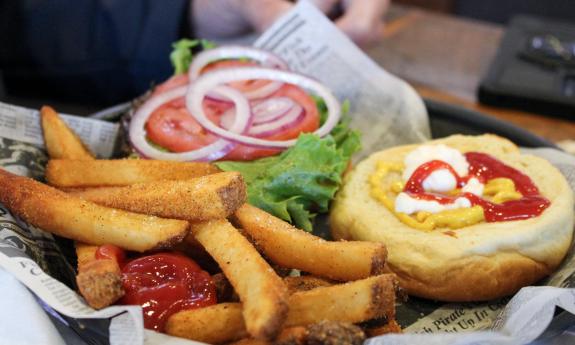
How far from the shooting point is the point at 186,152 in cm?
208

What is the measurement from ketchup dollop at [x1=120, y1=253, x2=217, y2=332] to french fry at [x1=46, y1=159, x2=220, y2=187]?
0.27 m

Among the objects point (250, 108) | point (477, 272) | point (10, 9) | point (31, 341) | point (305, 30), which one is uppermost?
point (10, 9)

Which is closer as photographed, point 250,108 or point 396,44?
point 250,108

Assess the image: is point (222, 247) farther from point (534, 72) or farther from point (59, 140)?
point (534, 72)

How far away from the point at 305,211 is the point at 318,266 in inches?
19.0

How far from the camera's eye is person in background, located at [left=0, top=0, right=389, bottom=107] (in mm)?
3045

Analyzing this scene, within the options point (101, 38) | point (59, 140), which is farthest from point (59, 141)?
point (101, 38)

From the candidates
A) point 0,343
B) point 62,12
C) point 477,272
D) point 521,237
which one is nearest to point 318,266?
point 477,272

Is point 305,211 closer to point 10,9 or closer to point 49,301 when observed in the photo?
point 49,301

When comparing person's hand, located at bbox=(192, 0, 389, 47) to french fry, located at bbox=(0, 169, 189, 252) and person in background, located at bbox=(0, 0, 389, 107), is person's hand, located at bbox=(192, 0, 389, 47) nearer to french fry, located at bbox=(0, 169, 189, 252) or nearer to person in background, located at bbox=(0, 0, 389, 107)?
person in background, located at bbox=(0, 0, 389, 107)

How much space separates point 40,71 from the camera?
317 centimetres

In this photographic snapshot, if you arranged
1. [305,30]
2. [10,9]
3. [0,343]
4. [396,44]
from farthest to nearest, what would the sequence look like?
[396,44], [10,9], [305,30], [0,343]

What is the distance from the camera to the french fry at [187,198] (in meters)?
1.46

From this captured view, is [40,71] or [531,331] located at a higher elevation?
[40,71]
